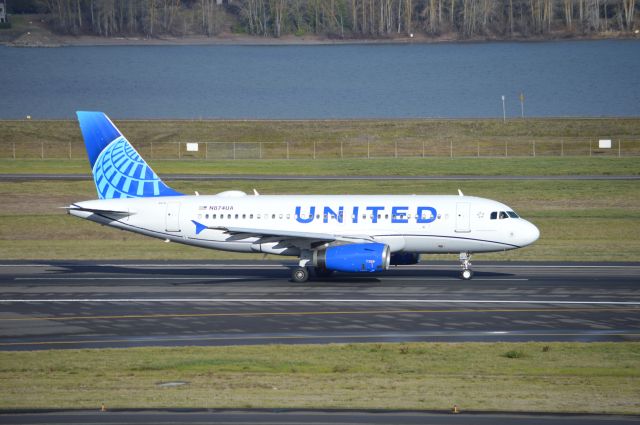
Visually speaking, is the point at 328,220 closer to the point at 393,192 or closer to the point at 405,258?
the point at 405,258

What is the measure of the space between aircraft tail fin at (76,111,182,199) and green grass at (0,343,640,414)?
60.9 feet

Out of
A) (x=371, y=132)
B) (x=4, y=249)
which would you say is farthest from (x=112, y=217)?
(x=371, y=132)

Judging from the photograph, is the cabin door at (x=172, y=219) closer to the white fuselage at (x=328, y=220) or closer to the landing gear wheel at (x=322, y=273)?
the white fuselage at (x=328, y=220)

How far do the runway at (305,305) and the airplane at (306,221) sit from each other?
1.53 m

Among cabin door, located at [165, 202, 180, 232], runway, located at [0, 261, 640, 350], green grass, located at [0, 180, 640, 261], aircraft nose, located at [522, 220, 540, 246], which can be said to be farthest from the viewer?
green grass, located at [0, 180, 640, 261]

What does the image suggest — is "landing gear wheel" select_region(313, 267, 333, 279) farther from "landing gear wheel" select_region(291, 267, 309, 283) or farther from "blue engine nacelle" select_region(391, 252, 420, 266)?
"blue engine nacelle" select_region(391, 252, 420, 266)

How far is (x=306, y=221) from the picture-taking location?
48.6m

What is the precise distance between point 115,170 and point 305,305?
1454 cm

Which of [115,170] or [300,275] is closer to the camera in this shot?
[300,275]

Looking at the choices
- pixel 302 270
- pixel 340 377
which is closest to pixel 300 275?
pixel 302 270

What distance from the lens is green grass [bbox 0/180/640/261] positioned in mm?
58906

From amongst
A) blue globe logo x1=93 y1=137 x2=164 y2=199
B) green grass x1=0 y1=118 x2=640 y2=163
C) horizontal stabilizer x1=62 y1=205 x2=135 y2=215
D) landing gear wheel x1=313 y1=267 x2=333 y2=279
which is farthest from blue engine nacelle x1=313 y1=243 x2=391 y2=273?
green grass x1=0 y1=118 x2=640 y2=163

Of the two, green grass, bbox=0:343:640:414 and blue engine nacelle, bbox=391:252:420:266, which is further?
blue engine nacelle, bbox=391:252:420:266

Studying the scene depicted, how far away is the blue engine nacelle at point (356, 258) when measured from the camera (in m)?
45.3
